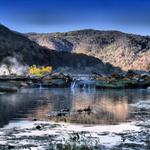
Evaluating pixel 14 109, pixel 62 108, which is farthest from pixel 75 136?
pixel 62 108

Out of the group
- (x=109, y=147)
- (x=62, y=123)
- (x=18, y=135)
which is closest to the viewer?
(x=109, y=147)

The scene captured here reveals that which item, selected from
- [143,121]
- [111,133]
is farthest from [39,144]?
[143,121]

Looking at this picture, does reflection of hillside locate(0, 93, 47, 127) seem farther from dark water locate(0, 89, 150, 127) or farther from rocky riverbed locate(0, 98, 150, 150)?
rocky riverbed locate(0, 98, 150, 150)

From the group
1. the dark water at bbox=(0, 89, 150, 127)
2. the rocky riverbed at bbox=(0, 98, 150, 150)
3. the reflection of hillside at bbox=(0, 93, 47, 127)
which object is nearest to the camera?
the rocky riverbed at bbox=(0, 98, 150, 150)

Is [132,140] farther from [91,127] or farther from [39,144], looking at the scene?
[91,127]

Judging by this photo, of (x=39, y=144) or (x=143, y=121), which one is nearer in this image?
(x=39, y=144)

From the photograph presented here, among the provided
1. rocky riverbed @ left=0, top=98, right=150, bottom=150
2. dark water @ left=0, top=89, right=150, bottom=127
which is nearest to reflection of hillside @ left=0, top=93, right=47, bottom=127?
dark water @ left=0, top=89, right=150, bottom=127

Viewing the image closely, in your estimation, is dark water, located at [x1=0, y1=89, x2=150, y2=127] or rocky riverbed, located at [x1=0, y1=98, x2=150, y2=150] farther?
dark water, located at [x1=0, y1=89, x2=150, y2=127]

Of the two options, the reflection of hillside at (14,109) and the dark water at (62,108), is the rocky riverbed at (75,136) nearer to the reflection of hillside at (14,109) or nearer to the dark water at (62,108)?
the dark water at (62,108)

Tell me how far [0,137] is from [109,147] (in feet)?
21.6

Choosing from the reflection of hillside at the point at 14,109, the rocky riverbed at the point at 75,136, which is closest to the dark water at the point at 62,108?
the reflection of hillside at the point at 14,109

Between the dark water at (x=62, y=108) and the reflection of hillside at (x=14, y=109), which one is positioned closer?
the dark water at (x=62, y=108)

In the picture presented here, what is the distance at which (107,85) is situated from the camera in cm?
14538

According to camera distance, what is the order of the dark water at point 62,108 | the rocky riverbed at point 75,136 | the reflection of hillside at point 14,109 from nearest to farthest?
1. the rocky riverbed at point 75,136
2. the dark water at point 62,108
3. the reflection of hillside at point 14,109
